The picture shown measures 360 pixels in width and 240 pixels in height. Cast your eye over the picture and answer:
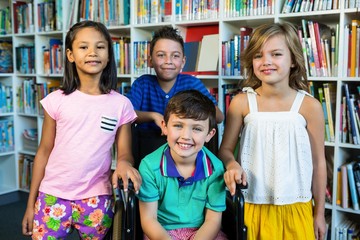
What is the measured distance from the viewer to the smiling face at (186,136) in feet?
4.52

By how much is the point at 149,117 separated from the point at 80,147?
0.30m

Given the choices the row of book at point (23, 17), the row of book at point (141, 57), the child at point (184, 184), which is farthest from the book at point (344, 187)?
the row of book at point (23, 17)

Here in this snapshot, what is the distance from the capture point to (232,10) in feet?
8.59

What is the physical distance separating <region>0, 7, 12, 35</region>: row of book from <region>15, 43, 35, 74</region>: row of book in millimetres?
251

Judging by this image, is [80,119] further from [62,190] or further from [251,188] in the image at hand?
[251,188]

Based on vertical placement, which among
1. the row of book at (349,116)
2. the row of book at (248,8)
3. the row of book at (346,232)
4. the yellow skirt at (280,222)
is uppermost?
the row of book at (248,8)

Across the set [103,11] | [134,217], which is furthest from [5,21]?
[134,217]

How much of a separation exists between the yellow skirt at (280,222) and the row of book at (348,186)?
97 centimetres

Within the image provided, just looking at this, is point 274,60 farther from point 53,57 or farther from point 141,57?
point 53,57

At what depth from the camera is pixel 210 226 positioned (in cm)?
137

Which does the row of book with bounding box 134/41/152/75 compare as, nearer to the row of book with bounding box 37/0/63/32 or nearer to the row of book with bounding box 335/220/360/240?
the row of book with bounding box 37/0/63/32

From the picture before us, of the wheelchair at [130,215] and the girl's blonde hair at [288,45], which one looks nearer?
the wheelchair at [130,215]

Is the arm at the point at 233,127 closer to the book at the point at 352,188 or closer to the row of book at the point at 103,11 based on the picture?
the book at the point at 352,188

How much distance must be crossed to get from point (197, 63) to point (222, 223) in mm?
1563
